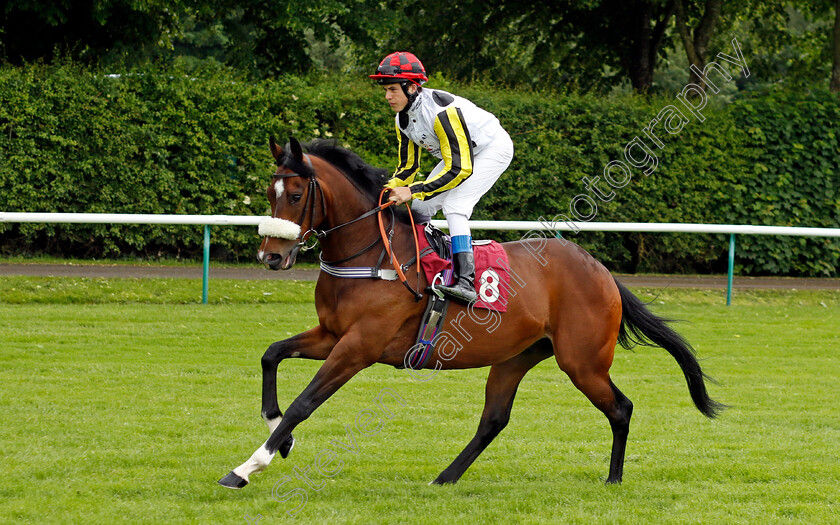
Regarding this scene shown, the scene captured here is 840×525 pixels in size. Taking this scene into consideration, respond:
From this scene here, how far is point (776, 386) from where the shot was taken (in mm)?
7434

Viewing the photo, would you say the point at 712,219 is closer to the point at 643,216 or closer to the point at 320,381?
the point at 643,216

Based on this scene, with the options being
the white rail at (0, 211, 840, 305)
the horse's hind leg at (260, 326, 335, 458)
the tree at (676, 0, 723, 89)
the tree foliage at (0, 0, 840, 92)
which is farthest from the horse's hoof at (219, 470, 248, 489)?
the tree at (676, 0, 723, 89)

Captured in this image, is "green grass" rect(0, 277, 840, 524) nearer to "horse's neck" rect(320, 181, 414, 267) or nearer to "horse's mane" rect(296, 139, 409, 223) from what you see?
"horse's neck" rect(320, 181, 414, 267)

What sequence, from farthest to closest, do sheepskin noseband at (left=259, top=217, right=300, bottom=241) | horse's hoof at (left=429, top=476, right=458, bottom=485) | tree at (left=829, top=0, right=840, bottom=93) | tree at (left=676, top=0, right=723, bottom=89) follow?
tree at (left=676, top=0, right=723, bottom=89) → tree at (left=829, top=0, right=840, bottom=93) → horse's hoof at (left=429, top=476, right=458, bottom=485) → sheepskin noseband at (left=259, top=217, right=300, bottom=241)

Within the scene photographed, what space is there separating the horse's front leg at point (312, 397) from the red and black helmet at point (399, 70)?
A: 1.27m

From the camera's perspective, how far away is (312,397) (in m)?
4.25

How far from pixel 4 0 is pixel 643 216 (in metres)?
9.11

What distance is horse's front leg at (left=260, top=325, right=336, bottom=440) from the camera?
14.7 ft

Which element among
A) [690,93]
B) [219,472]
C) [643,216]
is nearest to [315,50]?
[690,93]

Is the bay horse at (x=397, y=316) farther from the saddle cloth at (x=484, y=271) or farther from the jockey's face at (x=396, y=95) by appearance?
the jockey's face at (x=396, y=95)

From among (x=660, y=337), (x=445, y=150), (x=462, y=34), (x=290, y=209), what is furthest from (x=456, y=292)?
(x=462, y=34)

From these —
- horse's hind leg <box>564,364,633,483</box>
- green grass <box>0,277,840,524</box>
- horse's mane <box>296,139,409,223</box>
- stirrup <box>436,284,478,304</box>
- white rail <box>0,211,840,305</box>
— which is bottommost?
green grass <box>0,277,840,524</box>

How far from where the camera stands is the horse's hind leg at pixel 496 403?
4816 mm

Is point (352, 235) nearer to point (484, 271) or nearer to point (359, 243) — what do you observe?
point (359, 243)
